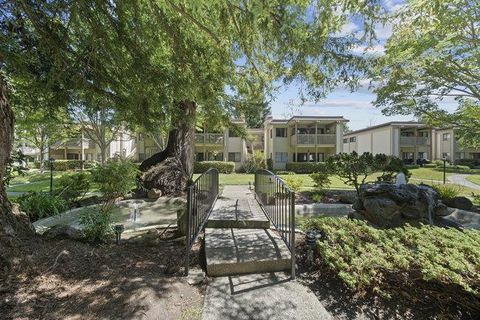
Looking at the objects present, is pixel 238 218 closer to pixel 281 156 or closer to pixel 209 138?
pixel 209 138

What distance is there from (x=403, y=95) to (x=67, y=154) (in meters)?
40.0

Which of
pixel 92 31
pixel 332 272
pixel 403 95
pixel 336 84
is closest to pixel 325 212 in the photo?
pixel 336 84

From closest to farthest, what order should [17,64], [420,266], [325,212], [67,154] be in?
[420,266] → [17,64] → [325,212] → [67,154]

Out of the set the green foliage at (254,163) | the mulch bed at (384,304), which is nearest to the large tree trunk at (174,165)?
the mulch bed at (384,304)

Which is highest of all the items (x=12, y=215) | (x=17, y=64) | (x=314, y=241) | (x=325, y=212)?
(x=17, y=64)

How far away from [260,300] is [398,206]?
4674 mm

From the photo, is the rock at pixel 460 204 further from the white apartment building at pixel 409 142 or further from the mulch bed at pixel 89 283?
the white apartment building at pixel 409 142

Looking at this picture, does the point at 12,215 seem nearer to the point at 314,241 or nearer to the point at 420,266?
the point at 314,241

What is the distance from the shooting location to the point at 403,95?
1074 cm

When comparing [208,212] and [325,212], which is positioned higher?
[208,212]

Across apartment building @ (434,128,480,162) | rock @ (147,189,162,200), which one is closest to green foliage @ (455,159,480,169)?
apartment building @ (434,128,480,162)

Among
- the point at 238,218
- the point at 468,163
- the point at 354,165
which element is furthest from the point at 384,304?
the point at 468,163

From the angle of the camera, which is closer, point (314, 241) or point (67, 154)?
point (314, 241)

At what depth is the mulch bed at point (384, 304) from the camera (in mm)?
2920
